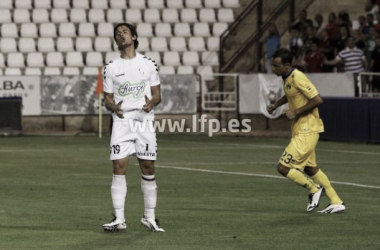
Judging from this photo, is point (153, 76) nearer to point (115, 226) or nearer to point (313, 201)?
point (115, 226)

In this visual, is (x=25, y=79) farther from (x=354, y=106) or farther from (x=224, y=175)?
(x=224, y=175)

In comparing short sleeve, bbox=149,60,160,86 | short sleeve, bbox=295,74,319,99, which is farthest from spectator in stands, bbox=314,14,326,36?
short sleeve, bbox=149,60,160,86

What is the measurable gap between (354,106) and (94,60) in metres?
10.0

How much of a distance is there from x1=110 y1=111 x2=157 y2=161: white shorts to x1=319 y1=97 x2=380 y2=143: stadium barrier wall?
16725 millimetres

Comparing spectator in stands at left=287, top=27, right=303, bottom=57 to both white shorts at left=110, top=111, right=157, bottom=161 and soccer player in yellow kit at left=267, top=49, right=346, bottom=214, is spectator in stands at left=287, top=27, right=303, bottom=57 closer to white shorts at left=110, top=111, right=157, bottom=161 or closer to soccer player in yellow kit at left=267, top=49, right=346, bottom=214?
soccer player in yellow kit at left=267, top=49, right=346, bottom=214

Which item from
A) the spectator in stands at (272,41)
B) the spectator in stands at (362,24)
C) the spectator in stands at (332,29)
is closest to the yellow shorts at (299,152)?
the spectator in stands at (332,29)

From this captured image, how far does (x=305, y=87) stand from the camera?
14.0 meters

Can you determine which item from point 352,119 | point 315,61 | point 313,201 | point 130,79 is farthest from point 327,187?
point 315,61

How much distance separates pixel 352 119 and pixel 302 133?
49.2ft

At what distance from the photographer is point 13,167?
68.8 ft

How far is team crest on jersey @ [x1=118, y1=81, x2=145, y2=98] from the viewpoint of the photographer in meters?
11.9

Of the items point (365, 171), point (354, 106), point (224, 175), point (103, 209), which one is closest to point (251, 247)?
point (103, 209)

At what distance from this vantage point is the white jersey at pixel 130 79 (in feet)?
38.8

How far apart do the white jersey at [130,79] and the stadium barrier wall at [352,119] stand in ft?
54.7
